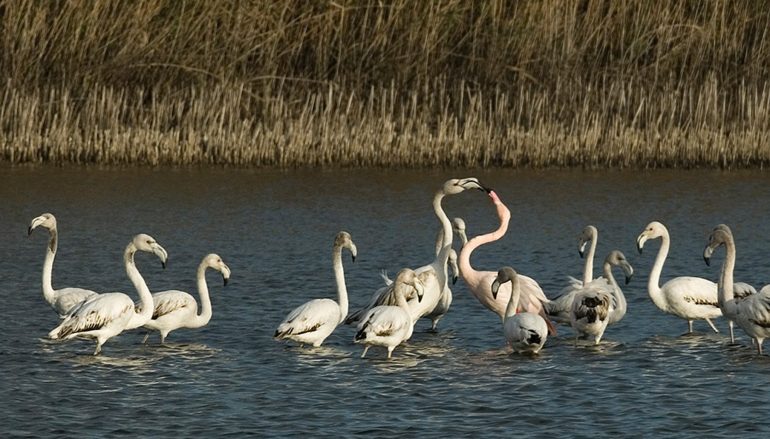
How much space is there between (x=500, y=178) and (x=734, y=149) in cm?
354

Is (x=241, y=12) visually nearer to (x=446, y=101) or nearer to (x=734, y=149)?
(x=446, y=101)

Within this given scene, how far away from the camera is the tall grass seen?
71.6 ft

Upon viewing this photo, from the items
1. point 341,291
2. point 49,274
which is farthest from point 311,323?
point 49,274

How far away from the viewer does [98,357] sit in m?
11.0

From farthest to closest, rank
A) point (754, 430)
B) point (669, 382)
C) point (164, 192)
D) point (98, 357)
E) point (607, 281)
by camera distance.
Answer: point (164, 192) < point (607, 281) < point (98, 357) < point (669, 382) < point (754, 430)

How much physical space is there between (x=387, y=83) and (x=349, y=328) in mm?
11087

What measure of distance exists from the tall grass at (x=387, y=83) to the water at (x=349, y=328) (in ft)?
1.43

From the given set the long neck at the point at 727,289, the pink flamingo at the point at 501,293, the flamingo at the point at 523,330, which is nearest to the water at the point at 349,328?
the flamingo at the point at 523,330

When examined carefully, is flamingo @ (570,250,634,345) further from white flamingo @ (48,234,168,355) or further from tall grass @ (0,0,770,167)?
tall grass @ (0,0,770,167)

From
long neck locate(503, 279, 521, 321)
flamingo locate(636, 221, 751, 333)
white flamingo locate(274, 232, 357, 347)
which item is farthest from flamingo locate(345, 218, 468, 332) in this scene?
flamingo locate(636, 221, 751, 333)

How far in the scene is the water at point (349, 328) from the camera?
9188mm

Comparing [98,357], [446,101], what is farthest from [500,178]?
[98,357]

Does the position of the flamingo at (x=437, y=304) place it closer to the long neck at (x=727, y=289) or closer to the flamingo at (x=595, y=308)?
the flamingo at (x=595, y=308)

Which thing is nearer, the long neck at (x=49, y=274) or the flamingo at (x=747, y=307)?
the flamingo at (x=747, y=307)
